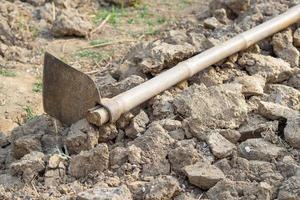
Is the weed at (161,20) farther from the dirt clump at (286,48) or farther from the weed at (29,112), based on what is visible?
the weed at (29,112)

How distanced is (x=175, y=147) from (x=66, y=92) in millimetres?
799

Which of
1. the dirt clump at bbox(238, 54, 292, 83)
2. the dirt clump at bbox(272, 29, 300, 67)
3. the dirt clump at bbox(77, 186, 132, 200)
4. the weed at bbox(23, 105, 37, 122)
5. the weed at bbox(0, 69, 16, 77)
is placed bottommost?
the weed at bbox(23, 105, 37, 122)

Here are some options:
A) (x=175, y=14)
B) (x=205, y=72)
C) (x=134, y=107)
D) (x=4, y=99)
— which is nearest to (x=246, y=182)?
(x=134, y=107)

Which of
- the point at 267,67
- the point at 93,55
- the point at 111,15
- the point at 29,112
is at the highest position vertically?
the point at 267,67

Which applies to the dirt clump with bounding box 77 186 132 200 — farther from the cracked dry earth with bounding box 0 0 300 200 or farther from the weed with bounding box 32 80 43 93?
the weed with bounding box 32 80 43 93

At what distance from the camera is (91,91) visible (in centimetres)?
392

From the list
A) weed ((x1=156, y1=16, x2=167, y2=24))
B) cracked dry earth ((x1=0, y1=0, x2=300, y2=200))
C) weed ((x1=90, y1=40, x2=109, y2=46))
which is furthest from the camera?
weed ((x1=156, y1=16, x2=167, y2=24))

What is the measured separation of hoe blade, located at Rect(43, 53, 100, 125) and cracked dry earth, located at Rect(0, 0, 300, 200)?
8 centimetres

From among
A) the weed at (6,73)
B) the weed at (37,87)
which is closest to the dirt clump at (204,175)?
the weed at (37,87)

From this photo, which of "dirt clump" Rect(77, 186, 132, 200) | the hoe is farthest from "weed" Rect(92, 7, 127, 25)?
"dirt clump" Rect(77, 186, 132, 200)

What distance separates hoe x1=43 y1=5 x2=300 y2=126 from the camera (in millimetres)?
3846

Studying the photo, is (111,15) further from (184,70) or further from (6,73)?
(184,70)

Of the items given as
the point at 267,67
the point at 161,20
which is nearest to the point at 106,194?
the point at 267,67

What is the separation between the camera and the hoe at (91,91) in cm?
385
